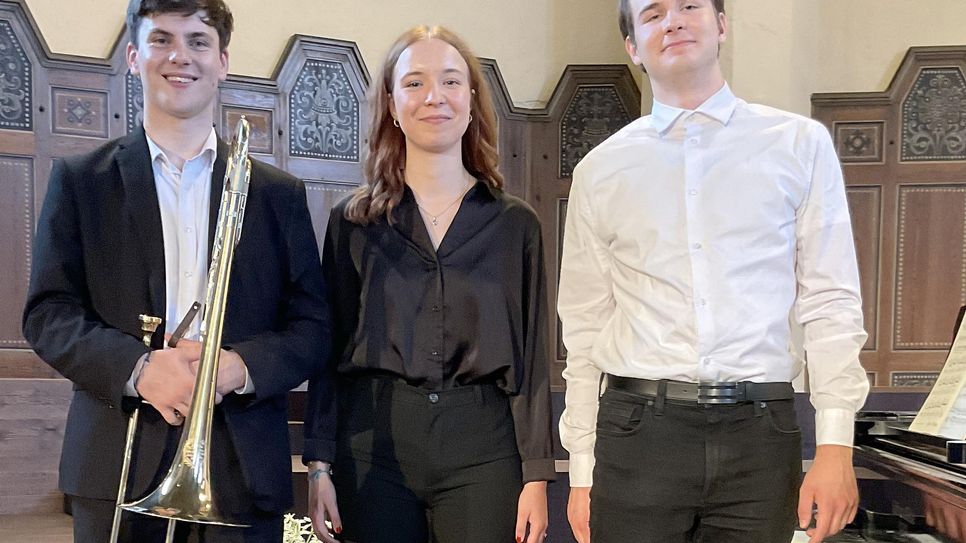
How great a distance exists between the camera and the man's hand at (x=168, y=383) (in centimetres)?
156

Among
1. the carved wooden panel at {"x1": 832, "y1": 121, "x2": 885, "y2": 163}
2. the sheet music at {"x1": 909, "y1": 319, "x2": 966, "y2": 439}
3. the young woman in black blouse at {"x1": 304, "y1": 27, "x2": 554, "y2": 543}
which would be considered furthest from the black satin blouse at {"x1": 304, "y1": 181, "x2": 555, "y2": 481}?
the carved wooden panel at {"x1": 832, "y1": 121, "x2": 885, "y2": 163}

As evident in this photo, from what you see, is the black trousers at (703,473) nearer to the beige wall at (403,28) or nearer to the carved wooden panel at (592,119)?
the beige wall at (403,28)

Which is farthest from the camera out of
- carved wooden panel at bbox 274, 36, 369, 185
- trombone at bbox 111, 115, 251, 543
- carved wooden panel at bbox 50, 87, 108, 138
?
carved wooden panel at bbox 274, 36, 369, 185

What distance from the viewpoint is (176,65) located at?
1752 mm

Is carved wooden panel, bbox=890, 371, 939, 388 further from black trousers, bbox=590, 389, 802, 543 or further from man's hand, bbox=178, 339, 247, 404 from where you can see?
man's hand, bbox=178, 339, 247, 404

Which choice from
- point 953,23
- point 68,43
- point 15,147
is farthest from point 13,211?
point 953,23

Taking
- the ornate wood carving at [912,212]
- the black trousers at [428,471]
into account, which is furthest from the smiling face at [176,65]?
the ornate wood carving at [912,212]

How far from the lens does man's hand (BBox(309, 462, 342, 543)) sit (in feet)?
6.10

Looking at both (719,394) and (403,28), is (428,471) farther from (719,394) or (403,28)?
(403,28)

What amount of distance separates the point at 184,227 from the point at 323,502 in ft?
2.15

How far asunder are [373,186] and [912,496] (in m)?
2.07

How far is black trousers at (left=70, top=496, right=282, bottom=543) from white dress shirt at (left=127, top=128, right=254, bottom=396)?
272 millimetres

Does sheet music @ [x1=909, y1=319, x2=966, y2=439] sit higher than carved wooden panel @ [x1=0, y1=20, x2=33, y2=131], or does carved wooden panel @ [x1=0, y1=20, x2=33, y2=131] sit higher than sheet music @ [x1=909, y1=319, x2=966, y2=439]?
carved wooden panel @ [x1=0, y1=20, x2=33, y2=131]

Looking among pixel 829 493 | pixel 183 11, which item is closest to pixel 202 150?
pixel 183 11
